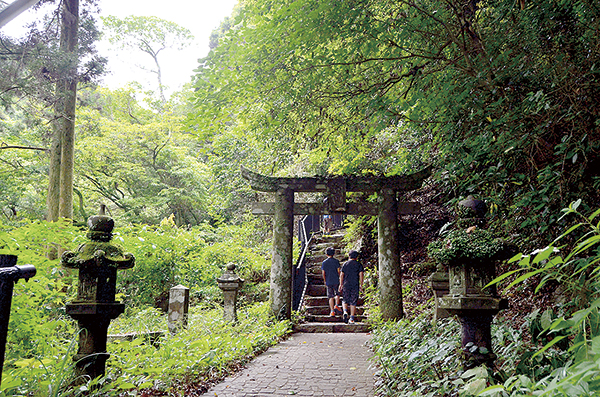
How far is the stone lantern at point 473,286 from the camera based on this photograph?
9.85 ft

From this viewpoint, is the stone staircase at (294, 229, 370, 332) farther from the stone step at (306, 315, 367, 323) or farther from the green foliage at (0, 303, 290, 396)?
the green foliage at (0, 303, 290, 396)

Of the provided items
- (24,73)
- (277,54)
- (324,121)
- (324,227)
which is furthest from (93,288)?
(324,227)

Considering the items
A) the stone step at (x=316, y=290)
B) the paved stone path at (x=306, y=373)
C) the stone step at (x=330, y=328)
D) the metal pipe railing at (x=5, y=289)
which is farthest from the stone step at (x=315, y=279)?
the metal pipe railing at (x=5, y=289)

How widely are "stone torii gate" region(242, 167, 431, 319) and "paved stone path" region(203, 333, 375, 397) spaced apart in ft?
5.68

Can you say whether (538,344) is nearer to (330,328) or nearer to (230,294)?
(230,294)

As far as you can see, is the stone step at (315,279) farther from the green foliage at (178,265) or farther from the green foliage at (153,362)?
the green foliage at (153,362)

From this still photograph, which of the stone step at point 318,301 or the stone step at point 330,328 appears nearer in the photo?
the stone step at point 330,328

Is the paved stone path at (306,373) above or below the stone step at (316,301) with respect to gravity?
below

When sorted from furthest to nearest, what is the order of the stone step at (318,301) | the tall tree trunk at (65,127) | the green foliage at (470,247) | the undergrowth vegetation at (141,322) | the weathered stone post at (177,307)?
the stone step at (318,301) < the tall tree trunk at (65,127) < the weathered stone post at (177,307) < the undergrowth vegetation at (141,322) < the green foliage at (470,247)

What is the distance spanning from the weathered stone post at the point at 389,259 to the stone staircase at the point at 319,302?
961mm

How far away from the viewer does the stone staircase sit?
9.30 meters

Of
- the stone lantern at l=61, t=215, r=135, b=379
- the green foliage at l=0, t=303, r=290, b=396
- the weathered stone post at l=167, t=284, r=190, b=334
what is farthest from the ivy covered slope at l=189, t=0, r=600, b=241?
the weathered stone post at l=167, t=284, r=190, b=334

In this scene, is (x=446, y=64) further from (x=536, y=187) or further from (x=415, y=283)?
(x=415, y=283)

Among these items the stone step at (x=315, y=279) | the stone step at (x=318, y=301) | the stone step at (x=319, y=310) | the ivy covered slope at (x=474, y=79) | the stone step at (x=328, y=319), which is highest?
the ivy covered slope at (x=474, y=79)
